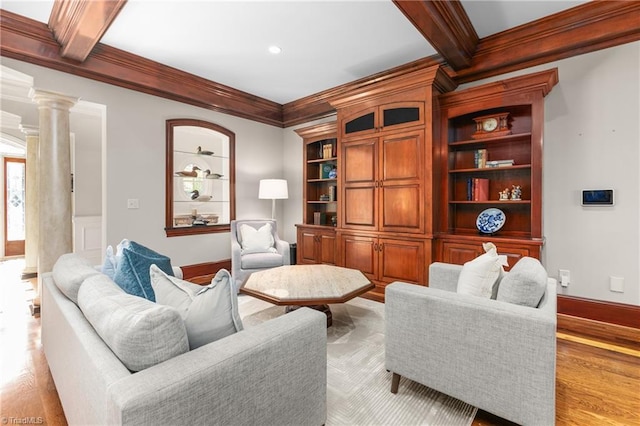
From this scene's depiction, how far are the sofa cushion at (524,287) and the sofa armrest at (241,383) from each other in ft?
3.13

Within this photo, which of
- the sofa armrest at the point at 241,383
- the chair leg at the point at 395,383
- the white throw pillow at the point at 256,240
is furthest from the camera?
the white throw pillow at the point at 256,240

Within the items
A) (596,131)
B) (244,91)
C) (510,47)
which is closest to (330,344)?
(596,131)

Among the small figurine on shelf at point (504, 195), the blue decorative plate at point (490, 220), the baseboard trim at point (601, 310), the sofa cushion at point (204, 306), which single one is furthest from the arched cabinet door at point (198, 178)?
the baseboard trim at point (601, 310)

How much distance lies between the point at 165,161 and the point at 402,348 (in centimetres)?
355

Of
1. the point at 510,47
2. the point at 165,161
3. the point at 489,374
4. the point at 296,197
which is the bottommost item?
the point at 489,374

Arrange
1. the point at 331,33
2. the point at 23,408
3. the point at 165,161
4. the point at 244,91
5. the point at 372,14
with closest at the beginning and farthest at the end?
the point at 23,408
the point at 372,14
the point at 331,33
the point at 165,161
the point at 244,91

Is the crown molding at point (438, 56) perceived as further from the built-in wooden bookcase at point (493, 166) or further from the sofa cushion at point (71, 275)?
the sofa cushion at point (71, 275)

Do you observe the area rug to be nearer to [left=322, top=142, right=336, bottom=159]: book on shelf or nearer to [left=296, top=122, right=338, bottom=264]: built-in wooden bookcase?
[left=296, top=122, right=338, bottom=264]: built-in wooden bookcase

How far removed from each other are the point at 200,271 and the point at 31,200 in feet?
9.60

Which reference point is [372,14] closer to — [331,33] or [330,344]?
[331,33]

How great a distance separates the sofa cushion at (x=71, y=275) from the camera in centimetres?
150

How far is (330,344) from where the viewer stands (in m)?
2.39

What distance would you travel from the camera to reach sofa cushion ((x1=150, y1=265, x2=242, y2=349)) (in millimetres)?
1114

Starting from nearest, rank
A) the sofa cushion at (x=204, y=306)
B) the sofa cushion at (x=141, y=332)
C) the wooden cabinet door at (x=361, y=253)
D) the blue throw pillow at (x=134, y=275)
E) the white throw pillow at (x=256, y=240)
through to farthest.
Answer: the sofa cushion at (x=141, y=332)
the sofa cushion at (x=204, y=306)
the blue throw pillow at (x=134, y=275)
the wooden cabinet door at (x=361, y=253)
the white throw pillow at (x=256, y=240)
